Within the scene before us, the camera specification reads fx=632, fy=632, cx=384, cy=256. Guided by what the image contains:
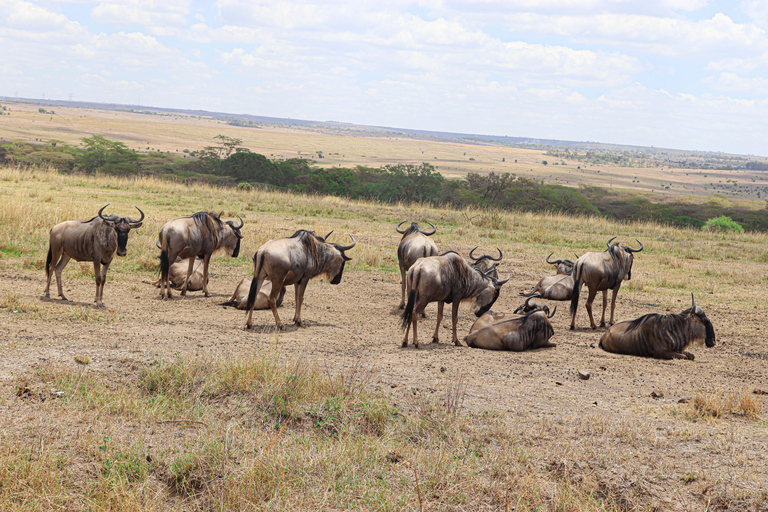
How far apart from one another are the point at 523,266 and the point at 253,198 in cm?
1416

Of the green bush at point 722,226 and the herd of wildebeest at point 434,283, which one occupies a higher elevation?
the green bush at point 722,226

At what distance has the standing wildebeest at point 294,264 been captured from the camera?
8.51 meters

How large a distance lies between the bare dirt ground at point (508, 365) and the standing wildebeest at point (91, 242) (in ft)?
1.65

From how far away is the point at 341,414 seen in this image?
5.52 metres

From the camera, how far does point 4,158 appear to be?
1902 inches

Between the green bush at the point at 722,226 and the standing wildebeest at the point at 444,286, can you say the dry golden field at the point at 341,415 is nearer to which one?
the standing wildebeest at the point at 444,286

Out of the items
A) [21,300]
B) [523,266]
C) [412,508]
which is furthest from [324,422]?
[523,266]

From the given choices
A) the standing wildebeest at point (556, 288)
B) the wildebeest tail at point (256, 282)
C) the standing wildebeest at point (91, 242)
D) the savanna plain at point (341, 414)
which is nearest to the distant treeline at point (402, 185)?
the standing wildebeest at point (556, 288)

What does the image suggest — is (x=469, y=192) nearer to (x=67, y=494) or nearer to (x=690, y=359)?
(x=690, y=359)

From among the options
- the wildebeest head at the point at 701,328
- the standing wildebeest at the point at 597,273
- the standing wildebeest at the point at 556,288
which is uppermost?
the standing wildebeest at the point at 597,273

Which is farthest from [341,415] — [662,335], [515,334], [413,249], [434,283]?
[662,335]

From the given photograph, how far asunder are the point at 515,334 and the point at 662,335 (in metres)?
1.98

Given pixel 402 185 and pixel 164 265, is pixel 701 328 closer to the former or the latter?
pixel 164 265

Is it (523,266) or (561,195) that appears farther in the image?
(561,195)
